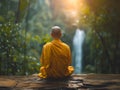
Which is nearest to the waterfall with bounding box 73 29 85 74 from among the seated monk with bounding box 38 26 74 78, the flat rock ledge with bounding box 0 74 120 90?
the flat rock ledge with bounding box 0 74 120 90

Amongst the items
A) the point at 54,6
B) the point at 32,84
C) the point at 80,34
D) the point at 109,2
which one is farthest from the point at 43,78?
the point at 54,6

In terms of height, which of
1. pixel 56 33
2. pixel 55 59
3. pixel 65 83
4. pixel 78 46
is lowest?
pixel 65 83

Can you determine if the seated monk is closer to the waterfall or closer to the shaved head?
the shaved head

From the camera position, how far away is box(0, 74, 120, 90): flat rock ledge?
551 cm

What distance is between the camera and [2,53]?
27.0 feet

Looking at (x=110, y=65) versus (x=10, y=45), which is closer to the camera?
(x=10, y=45)

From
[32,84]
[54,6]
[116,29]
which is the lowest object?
[32,84]

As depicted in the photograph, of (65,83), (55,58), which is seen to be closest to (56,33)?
(55,58)

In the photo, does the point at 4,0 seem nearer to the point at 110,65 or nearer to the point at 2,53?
the point at 2,53

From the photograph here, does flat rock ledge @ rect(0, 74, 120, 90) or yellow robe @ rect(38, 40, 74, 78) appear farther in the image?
yellow robe @ rect(38, 40, 74, 78)

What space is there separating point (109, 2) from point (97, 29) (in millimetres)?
1126

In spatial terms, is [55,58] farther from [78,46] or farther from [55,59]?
[78,46]

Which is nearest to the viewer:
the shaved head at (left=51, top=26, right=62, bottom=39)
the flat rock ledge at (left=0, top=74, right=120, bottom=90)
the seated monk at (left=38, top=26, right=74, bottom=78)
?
the flat rock ledge at (left=0, top=74, right=120, bottom=90)

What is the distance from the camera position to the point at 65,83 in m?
5.84
